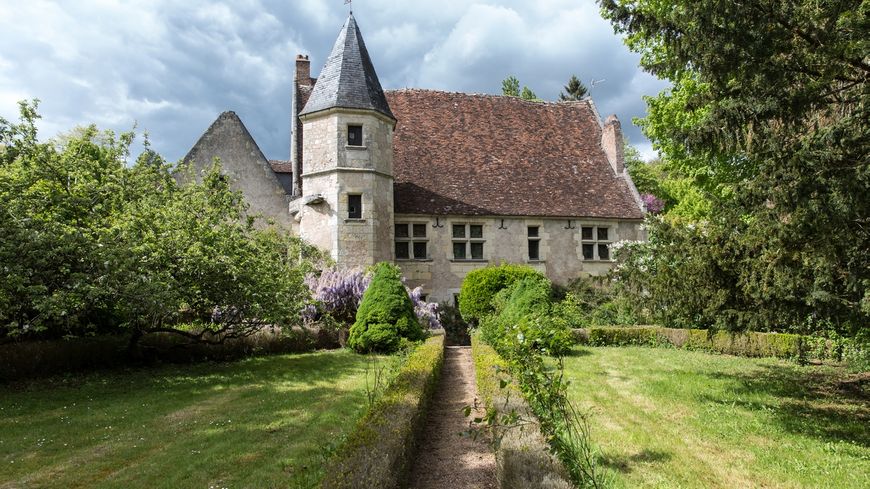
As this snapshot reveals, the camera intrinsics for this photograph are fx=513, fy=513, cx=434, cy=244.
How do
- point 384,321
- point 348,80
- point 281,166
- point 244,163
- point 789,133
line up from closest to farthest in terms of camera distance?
point 789,133
point 384,321
point 348,80
point 244,163
point 281,166

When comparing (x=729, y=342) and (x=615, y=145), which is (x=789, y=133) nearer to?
(x=729, y=342)

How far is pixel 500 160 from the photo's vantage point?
19297 millimetres

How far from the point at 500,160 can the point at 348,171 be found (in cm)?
641

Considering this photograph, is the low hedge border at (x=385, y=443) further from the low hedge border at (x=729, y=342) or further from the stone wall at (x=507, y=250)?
the stone wall at (x=507, y=250)

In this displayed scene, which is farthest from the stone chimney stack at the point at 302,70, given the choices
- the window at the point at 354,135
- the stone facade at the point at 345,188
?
the window at the point at 354,135

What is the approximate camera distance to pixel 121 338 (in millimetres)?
10852

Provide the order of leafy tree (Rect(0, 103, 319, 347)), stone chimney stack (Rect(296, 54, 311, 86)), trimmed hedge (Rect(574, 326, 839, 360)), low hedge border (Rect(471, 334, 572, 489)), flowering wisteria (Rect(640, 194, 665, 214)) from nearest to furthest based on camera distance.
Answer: low hedge border (Rect(471, 334, 572, 489))
leafy tree (Rect(0, 103, 319, 347))
trimmed hedge (Rect(574, 326, 839, 360))
stone chimney stack (Rect(296, 54, 311, 86))
flowering wisteria (Rect(640, 194, 665, 214))

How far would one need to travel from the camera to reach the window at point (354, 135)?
51.5 ft

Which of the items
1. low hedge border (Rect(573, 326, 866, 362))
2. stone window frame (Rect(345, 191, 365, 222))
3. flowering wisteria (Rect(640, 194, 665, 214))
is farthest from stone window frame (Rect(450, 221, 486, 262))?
flowering wisteria (Rect(640, 194, 665, 214))

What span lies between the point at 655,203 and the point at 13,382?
27664 mm

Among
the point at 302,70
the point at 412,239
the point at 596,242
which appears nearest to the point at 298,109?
the point at 302,70

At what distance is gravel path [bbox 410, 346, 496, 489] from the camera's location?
445 centimetres

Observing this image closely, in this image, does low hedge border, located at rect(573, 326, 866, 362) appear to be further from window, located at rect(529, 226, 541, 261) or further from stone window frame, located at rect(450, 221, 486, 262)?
stone window frame, located at rect(450, 221, 486, 262)

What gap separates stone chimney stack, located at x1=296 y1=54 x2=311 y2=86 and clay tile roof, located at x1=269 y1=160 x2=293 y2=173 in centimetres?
331
